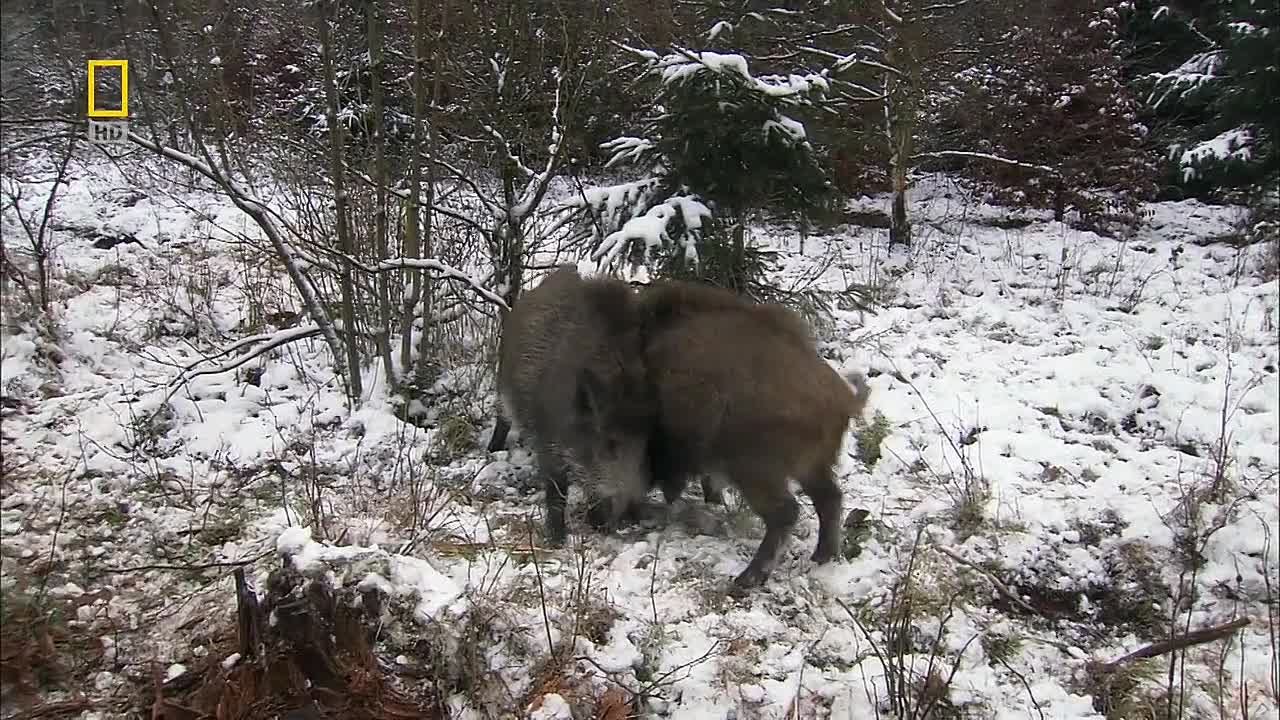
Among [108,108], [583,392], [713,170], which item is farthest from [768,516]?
[108,108]

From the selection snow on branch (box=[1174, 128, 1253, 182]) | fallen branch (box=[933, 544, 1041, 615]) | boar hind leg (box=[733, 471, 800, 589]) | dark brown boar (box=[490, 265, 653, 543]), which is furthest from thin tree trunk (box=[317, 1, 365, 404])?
snow on branch (box=[1174, 128, 1253, 182])

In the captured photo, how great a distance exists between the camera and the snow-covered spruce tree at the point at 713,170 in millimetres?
3861

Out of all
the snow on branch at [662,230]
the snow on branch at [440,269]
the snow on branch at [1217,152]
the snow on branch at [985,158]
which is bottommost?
the snow on branch at [440,269]

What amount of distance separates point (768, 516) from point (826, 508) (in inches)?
10.4

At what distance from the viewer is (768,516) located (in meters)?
3.15

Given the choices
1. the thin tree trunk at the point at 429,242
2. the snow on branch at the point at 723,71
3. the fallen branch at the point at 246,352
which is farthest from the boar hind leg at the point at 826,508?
the fallen branch at the point at 246,352

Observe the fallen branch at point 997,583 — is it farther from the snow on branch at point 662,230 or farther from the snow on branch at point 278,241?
the snow on branch at point 278,241

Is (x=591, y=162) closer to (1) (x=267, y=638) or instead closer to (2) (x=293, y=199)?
(2) (x=293, y=199)

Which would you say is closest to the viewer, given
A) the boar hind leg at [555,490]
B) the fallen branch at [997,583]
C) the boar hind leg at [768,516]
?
the fallen branch at [997,583]

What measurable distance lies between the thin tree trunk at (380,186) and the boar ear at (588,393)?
1797mm

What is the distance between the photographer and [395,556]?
2756 millimetres

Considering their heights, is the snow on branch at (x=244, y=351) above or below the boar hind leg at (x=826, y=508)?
above

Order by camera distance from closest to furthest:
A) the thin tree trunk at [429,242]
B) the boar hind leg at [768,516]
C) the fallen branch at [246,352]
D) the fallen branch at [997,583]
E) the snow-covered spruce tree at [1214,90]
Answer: the snow-covered spruce tree at [1214,90], the fallen branch at [997,583], the boar hind leg at [768,516], the fallen branch at [246,352], the thin tree trunk at [429,242]

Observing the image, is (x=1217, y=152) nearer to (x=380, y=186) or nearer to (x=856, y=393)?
(x=856, y=393)
